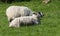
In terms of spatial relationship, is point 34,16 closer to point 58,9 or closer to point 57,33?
point 57,33

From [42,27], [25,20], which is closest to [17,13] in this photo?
[25,20]

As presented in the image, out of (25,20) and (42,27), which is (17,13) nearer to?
(25,20)

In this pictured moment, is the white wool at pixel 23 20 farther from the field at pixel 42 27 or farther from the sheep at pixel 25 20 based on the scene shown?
the field at pixel 42 27

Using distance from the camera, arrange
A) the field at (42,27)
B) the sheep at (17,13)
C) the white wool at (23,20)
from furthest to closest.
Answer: the sheep at (17,13)
the white wool at (23,20)
the field at (42,27)

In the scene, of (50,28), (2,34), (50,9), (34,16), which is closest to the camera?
(2,34)

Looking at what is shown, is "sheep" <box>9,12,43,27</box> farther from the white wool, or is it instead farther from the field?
the field

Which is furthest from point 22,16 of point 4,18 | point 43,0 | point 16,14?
point 43,0

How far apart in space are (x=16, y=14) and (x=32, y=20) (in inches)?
38.2

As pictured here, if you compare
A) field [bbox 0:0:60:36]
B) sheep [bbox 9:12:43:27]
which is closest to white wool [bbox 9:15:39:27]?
sheep [bbox 9:12:43:27]

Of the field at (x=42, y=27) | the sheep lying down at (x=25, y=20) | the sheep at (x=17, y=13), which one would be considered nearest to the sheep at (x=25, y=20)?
the sheep lying down at (x=25, y=20)

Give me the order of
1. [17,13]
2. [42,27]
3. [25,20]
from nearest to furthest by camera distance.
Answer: [42,27]
[25,20]
[17,13]

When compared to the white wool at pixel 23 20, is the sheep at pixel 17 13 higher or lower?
higher

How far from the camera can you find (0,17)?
40.5ft

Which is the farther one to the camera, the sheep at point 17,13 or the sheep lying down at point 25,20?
the sheep at point 17,13
